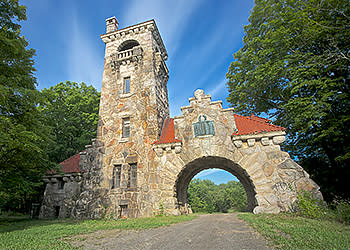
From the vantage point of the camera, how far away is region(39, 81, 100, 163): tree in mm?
18328

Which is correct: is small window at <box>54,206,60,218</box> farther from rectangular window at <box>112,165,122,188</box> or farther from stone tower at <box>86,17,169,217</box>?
rectangular window at <box>112,165,122,188</box>

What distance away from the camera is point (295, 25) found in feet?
36.0

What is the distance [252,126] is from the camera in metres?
11.9

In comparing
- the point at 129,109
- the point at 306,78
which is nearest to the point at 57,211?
the point at 129,109

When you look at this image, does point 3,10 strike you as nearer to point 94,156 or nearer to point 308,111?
point 94,156

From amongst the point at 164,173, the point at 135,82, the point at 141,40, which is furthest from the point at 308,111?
the point at 141,40

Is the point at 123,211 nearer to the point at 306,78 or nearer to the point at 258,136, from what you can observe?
the point at 258,136

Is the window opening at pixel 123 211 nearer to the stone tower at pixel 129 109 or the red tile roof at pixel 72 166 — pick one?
the stone tower at pixel 129 109

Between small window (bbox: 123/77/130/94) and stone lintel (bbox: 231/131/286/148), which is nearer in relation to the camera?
stone lintel (bbox: 231/131/286/148)

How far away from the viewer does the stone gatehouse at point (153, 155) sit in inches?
421

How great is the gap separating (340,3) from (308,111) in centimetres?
579

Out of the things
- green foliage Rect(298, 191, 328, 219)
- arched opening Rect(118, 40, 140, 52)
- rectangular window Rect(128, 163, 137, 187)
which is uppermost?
arched opening Rect(118, 40, 140, 52)

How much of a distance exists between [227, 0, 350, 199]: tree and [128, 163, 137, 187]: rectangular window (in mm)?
9607

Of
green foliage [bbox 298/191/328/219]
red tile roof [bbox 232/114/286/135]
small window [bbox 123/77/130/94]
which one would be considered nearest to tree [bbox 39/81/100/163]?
small window [bbox 123/77/130/94]
